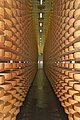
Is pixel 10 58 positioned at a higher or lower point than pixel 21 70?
higher

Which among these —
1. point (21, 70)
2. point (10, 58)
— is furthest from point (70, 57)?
point (21, 70)

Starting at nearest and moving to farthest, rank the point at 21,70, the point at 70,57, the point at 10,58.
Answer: the point at 10,58 < the point at 70,57 < the point at 21,70

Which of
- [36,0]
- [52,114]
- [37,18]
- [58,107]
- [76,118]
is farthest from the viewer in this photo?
[37,18]

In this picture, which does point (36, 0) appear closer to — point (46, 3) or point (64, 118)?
point (46, 3)

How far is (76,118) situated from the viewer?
2469 mm

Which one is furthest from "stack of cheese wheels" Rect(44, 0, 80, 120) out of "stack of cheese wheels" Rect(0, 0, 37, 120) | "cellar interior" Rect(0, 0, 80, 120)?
"stack of cheese wheels" Rect(0, 0, 37, 120)

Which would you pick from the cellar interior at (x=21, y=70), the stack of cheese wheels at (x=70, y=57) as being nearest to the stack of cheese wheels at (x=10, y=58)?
the cellar interior at (x=21, y=70)

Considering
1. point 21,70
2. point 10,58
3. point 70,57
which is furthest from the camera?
point 21,70

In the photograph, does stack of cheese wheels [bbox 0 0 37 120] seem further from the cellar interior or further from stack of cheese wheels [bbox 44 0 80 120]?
stack of cheese wheels [bbox 44 0 80 120]

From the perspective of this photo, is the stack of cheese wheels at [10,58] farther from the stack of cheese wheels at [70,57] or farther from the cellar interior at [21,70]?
the stack of cheese wheels at [70,57]

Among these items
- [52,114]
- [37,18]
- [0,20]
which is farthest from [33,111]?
[37,18]

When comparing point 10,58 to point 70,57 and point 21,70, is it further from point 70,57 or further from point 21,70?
point 21,70

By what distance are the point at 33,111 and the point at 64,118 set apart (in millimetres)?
787

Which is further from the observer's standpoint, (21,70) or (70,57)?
(21,70)
